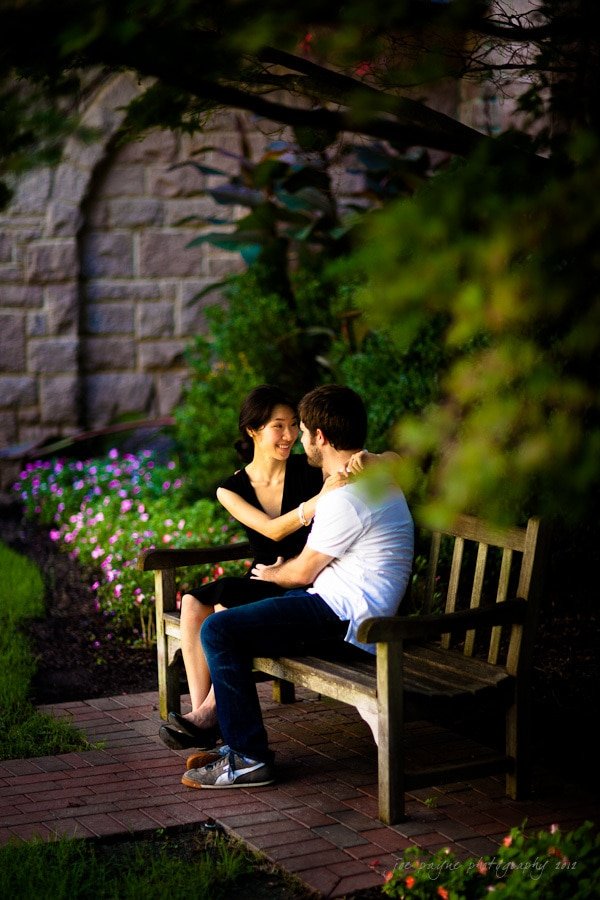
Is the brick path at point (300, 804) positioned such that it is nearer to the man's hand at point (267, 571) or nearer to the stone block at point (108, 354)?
the man's hand at point (267, 571)

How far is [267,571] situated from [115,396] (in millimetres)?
5089

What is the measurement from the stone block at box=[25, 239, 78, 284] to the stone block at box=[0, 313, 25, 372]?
331 mm

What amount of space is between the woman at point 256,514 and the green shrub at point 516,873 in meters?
1.29

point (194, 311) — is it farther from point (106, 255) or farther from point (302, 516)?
point (302, 516)

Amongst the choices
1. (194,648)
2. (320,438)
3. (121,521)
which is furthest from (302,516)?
(121,521)

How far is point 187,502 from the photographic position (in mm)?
8031

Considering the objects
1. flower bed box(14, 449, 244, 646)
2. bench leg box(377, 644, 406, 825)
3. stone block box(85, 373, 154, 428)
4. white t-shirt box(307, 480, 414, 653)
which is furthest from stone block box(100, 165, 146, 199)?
bench leg box(377, 644, 406, 825)

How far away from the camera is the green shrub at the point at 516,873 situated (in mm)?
2811

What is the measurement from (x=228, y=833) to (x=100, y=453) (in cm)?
574

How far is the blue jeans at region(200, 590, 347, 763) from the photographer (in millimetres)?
4008

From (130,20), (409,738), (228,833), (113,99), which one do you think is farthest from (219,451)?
(130,20)

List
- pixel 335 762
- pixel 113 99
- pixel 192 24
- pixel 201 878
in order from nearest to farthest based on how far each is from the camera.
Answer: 1. pixel 192 24
2. pixel 201 878
3. pixel 335 762
4. pixel 113 99

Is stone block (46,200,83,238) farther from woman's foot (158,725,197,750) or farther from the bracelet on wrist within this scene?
woman's foot (158,725,197,750)

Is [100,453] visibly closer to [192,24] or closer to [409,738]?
[409,738]
